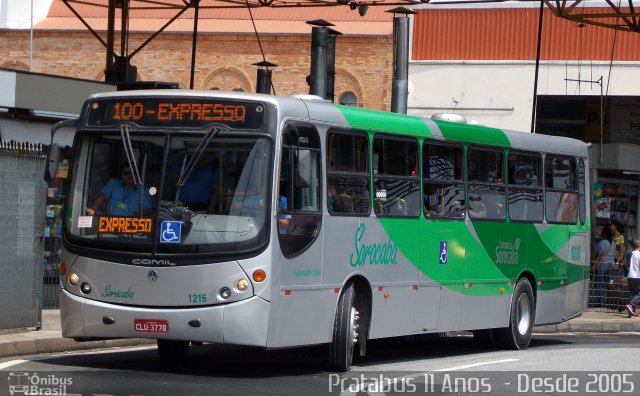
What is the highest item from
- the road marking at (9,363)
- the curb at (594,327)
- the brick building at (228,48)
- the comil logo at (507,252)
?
the brick building at (228,48)

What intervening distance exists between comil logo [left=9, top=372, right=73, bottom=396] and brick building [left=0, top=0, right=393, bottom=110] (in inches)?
1674

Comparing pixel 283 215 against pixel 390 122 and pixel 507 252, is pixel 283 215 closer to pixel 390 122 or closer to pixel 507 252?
pixel 390 122

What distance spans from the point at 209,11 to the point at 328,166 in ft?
140

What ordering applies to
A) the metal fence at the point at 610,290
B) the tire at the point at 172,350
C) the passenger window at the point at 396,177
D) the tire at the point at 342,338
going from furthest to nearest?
the metal fence at the point at 610,290, the passenger window at the point at 396,177, the tire at the point at 172,350, the tire at the point at 342,338

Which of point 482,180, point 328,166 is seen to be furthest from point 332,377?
point 482,180

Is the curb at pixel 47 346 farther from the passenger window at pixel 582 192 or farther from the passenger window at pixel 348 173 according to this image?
the passenger window at pixel 582 192

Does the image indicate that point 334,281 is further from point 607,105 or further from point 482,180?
point 607,105

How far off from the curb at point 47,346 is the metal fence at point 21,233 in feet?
3.23

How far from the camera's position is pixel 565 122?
136ft

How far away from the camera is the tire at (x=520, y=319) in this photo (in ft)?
60.3

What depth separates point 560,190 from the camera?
19.6 metres

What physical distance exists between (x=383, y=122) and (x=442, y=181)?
1.61 meters

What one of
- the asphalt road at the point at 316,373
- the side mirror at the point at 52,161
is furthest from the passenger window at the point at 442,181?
the side mirror at the point at 52,161

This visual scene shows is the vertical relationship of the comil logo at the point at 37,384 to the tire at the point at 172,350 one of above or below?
above
